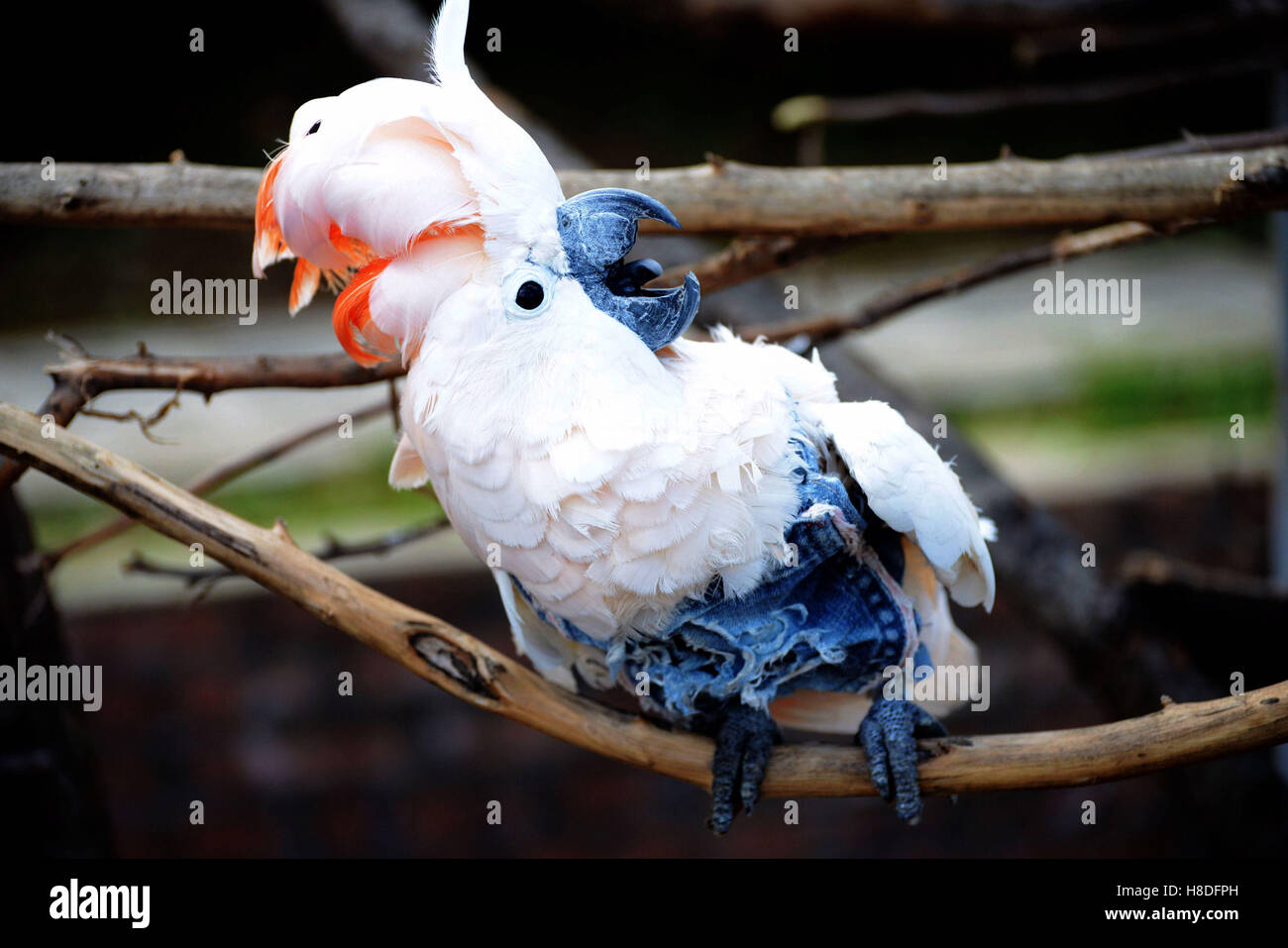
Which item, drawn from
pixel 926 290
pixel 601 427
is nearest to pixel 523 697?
pixel 601 427

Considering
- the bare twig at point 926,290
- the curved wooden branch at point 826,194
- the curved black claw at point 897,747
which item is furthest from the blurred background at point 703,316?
the curved black claw at point 897,747

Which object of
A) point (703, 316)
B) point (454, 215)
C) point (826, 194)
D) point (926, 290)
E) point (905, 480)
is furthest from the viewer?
point (703, 316)

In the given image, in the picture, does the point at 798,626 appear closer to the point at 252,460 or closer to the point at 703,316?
the point at 252,460

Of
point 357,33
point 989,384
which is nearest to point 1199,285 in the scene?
point 989,384

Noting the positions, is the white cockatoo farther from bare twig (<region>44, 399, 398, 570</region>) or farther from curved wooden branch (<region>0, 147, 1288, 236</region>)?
bare twig (<region>44, 399, 398, 570</region>)

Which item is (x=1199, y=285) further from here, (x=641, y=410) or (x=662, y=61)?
(x=641, y=410)
